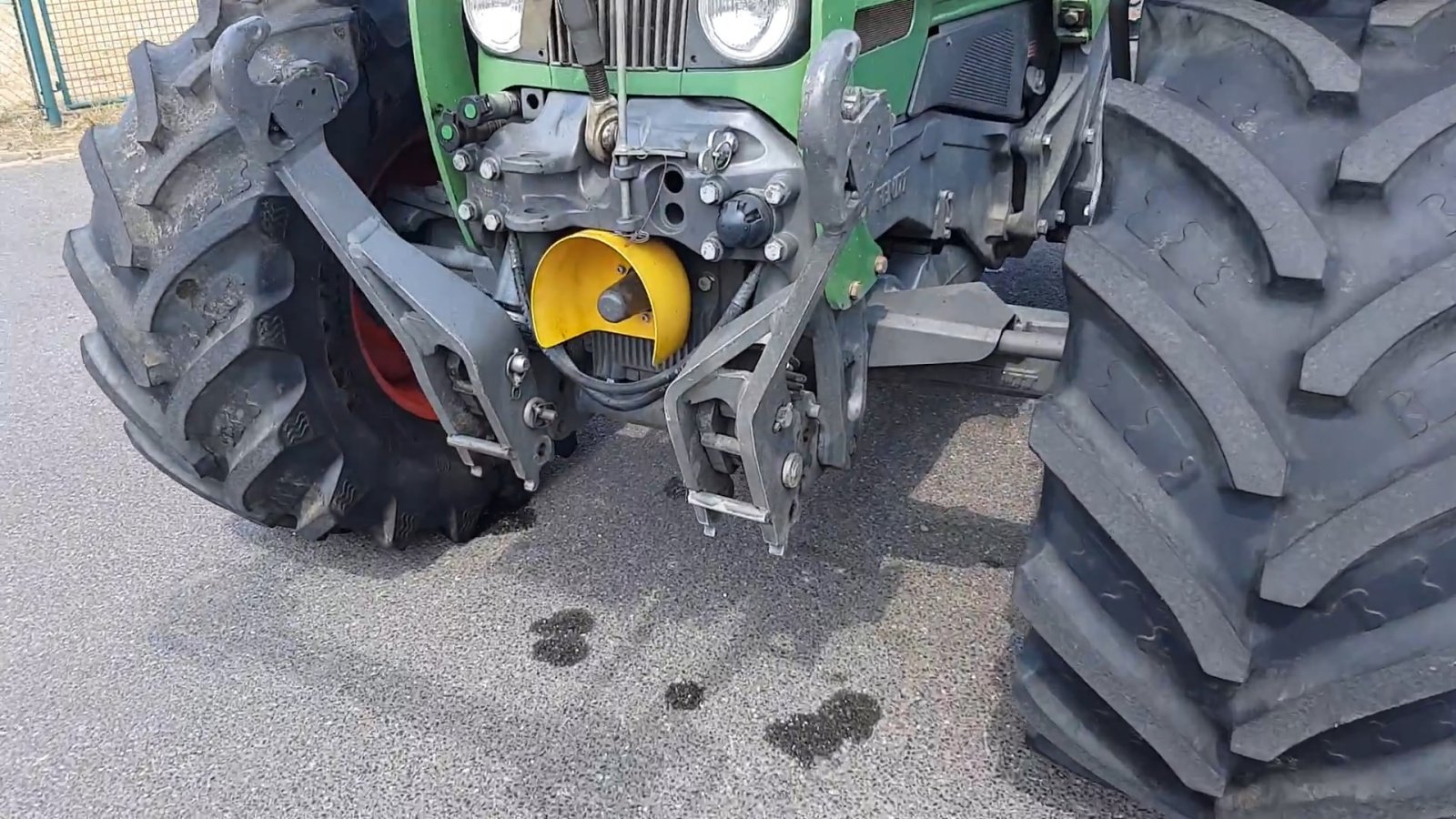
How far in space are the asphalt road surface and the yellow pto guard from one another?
742 millimetres

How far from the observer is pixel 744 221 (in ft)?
6.02

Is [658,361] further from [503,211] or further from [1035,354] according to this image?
[1035,354]

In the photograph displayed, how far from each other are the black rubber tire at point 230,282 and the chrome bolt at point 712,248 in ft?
2.90

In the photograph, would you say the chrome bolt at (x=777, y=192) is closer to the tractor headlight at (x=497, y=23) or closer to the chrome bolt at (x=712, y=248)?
the chrome bolt at (x=712, y=248)

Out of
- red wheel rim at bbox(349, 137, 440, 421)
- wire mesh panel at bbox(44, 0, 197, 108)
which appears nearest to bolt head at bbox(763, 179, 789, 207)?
red wheel rim at bbox(349, 137, 440, 421)

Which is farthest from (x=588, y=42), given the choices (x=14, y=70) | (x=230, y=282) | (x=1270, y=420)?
(x=14, y=70)

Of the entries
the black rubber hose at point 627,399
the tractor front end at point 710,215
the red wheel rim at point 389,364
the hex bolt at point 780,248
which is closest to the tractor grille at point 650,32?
the tractor front end at point 710,215

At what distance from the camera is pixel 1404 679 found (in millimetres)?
1378

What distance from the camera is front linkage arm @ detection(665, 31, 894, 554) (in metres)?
1.60

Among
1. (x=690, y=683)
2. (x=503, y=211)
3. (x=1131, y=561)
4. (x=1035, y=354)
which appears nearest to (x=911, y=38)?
(x=1035, y=354)

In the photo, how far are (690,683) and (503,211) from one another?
1019 mm

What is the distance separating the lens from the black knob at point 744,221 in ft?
6.03

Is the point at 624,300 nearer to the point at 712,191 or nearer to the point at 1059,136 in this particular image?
the point at 712,191

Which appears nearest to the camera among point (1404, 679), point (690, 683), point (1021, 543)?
point (1404, 679)
